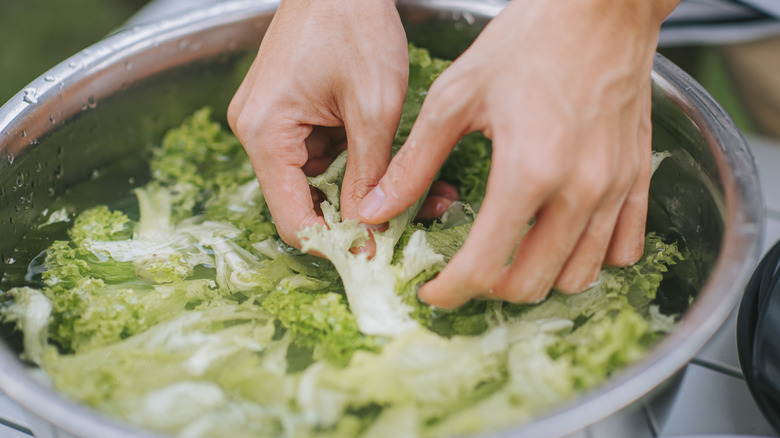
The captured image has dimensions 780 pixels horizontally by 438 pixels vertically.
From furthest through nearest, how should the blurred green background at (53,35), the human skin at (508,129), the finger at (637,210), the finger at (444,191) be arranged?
the blurred green background at (53,35) < the finger at (444,191) < the finger at (637,210) < the human skin at (508,129)

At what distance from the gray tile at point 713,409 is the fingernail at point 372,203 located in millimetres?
628

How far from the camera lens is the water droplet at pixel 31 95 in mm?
1293

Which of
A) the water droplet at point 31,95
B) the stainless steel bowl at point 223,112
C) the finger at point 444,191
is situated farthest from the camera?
the finger at point 444,191

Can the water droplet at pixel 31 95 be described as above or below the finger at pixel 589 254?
above

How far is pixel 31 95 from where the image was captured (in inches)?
51.3

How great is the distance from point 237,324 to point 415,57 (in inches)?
31.3

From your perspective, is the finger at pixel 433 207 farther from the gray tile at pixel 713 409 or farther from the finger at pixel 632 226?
the gray tile at pixel 713 409

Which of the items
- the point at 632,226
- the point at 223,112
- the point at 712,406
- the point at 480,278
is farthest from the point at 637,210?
the point at 223,112

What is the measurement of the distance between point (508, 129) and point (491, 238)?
0.52ft

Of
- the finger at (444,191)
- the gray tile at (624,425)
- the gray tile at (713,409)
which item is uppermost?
the gray tile at (624,425)

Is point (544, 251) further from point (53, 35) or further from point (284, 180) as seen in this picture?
point (53, 35)

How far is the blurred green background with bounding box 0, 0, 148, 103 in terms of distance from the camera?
3.67m

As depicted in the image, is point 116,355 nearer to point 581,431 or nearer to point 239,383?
point 239,383

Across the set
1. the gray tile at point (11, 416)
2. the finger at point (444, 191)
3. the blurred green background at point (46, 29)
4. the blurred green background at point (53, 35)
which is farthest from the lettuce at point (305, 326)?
the blurred green background at point (46, 29)
